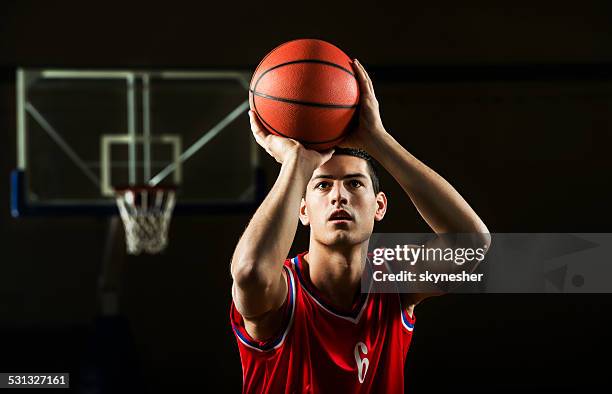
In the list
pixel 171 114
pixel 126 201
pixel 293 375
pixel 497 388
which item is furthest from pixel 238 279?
pixel 497 388

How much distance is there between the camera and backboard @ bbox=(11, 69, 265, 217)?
5617 millimetres

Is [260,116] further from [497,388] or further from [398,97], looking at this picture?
[497,388]

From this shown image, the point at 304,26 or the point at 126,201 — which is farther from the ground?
the point at 304,26

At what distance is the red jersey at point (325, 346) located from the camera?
1910mm

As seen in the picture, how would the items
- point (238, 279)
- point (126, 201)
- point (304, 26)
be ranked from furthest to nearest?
point (304, 26) → point (126, 201) → point (238, 279)

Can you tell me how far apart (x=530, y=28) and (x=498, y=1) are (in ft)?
1.18

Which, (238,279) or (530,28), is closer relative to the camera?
(238,279)

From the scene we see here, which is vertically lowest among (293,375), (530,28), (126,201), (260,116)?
(293,375)

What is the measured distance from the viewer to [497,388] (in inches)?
232

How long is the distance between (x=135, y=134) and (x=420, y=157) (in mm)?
2388

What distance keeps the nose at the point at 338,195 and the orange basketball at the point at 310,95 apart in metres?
0.14

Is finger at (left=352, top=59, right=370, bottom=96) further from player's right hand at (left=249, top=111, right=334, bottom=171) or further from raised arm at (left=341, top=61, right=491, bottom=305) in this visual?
player's right hand at (left=249, top=111, right=334, bottom=171)

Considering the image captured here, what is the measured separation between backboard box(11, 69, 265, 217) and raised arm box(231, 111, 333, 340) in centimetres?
374

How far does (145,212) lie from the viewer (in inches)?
195
